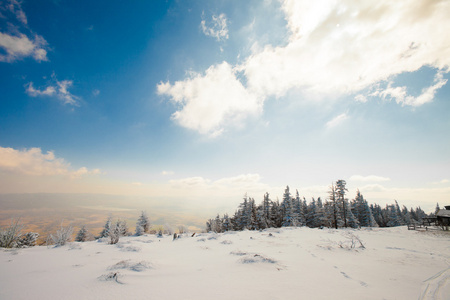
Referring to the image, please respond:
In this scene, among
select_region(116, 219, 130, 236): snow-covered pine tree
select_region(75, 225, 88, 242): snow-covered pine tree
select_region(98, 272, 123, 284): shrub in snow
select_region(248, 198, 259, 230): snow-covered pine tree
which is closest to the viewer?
select_region(98, 272, 123, 284): shrub in snow

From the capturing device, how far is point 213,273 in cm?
471

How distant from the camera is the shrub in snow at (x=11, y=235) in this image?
8.53 metres

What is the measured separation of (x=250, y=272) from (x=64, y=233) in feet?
32.7

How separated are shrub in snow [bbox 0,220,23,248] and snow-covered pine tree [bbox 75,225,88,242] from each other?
33.1m

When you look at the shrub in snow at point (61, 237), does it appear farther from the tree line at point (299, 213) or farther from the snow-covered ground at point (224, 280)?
the tree line at point (299, 213)

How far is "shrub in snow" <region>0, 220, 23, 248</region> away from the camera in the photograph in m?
8.53

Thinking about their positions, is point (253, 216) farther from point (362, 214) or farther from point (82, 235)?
point (82, 235)

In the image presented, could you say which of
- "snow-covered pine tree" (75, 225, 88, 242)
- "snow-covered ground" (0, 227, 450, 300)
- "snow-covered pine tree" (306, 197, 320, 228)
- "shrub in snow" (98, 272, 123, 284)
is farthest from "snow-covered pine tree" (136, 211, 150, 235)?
"snow-covered pine tree" (306, 197, 320, 228)

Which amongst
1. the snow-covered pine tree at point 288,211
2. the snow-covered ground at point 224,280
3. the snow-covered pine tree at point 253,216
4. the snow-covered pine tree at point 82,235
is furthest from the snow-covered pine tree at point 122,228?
the snow-covered pine tree at point 288,211

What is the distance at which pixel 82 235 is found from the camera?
34594 millimetres

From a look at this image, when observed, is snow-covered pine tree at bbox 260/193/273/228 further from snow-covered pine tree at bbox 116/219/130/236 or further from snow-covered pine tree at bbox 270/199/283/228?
snow-covered pine tree at bbox 116/219/130/236

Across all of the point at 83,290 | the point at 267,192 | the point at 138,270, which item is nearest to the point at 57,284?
the point at 83,290

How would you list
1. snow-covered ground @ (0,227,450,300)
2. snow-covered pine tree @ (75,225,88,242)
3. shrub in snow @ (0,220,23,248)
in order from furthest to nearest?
snow-covered pine tree @ (75,225,88,242), shrub in snow @ (0,220,23,248), snow-covered ground @ (0,227,450,300)

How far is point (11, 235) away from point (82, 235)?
34098mm
